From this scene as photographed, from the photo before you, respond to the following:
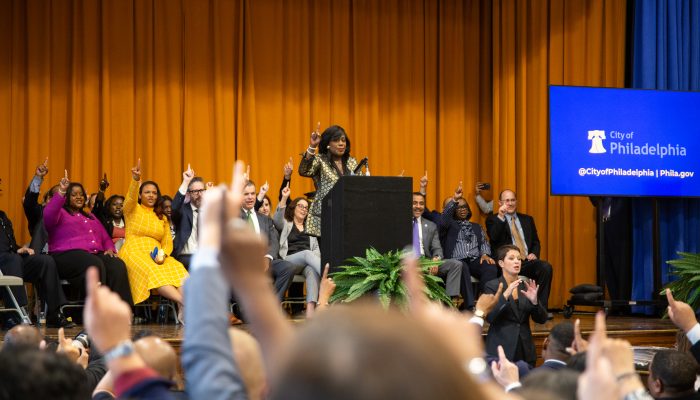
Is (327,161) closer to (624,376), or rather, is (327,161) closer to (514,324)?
(514,324)

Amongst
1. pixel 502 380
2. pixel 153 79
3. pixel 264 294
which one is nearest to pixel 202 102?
pixel 153 79

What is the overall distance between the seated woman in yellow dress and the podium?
2.02m

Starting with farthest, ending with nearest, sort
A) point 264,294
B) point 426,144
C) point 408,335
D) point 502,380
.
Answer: point 426,144 → point 502,380 → point 264,294 → point 408,335

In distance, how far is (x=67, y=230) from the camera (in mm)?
6961

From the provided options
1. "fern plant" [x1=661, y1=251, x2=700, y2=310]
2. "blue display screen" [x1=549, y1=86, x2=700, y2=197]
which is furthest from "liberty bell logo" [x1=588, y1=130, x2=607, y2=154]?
"fern plant" [x1=661, y1=251, x2=700, y2=310]

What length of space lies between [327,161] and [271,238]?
1441 mm

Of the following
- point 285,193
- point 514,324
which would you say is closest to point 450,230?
point 285,193

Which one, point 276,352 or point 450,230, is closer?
point 276,352

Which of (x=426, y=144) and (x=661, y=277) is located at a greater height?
(x=426, y=144)

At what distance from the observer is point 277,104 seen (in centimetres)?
943

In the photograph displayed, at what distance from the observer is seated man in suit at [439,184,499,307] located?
7.96 metres

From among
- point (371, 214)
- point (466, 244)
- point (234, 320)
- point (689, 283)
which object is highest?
point (371, 214)

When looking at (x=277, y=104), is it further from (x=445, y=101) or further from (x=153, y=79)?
(x=445, y=101)

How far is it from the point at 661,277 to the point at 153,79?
16.8 ft
